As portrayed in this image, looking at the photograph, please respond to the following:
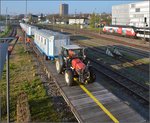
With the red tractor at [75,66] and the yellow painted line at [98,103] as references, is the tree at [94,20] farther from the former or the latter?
the yellow painted line at [98,103]

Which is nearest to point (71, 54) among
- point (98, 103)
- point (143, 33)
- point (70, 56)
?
point (70, 56)

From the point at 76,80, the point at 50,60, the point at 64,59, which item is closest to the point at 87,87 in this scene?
the point at 76,80

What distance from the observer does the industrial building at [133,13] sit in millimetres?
113938

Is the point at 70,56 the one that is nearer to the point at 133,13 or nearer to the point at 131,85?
the point at 131,85

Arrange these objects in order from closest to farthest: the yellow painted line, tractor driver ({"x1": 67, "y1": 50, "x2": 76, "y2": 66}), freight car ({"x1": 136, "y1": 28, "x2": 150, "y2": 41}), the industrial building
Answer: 1. the yellow painted line
2. tractor driver ({"x1": 67, "y1": 50, "x2": 76, "y2": 66})
3. freight car ({"x1": 136, "y1": 28, "x2": 150, "y2": 41})
4. the industrial building

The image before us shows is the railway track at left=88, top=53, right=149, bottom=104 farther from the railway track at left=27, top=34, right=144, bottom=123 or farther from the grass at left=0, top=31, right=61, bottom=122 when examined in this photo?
the grass at left=0, top=31, right=61, bottom=122

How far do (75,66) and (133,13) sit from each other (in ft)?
379

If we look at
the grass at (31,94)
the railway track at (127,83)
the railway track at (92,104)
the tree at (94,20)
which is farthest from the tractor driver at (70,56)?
the tree at (94,20)

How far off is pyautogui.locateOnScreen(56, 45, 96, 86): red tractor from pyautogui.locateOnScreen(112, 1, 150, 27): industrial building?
91383 mm

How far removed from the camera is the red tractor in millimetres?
15109

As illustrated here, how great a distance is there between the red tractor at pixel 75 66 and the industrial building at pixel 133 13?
9138 cm

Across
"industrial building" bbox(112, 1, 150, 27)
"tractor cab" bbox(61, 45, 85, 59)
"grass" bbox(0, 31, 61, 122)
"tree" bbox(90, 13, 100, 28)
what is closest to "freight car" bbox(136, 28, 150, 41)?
"grass" bbox(0, 31, 61, 122)

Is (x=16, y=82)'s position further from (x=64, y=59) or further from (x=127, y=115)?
(x=127, y=115)

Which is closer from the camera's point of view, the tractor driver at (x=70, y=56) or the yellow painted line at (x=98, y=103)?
the yellow painted line at (x=98, y=103)
